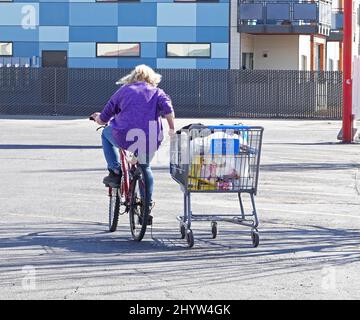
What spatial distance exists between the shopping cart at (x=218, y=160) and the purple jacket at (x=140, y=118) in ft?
1.10

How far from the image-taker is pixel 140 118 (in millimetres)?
11359

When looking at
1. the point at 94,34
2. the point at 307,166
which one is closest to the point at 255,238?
the point at 307,166

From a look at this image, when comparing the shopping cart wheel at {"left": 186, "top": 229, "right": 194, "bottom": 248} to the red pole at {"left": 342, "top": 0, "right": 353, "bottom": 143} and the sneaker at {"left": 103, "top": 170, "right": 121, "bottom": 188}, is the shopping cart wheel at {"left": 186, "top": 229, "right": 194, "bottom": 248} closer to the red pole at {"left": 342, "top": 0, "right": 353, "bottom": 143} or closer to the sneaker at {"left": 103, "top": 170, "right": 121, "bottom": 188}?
the sneaker at {"left": 103, "top": 170, "right": 121, "bottom": 188}

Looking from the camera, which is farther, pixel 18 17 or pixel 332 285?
pixel 18 17

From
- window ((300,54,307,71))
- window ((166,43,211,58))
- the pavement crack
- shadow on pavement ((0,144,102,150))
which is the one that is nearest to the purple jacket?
the pavement crack

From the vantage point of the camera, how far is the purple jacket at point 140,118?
37.2ft

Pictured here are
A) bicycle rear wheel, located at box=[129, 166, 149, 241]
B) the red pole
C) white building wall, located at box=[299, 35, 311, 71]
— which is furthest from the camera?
white building wall, located at box=[299, 35, 311, 71]

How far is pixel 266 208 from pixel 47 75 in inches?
1197

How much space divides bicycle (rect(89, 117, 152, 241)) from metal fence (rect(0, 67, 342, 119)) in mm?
30422

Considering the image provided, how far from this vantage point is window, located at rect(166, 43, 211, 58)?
4438 centimetres

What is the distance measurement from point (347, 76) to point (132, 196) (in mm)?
17362
